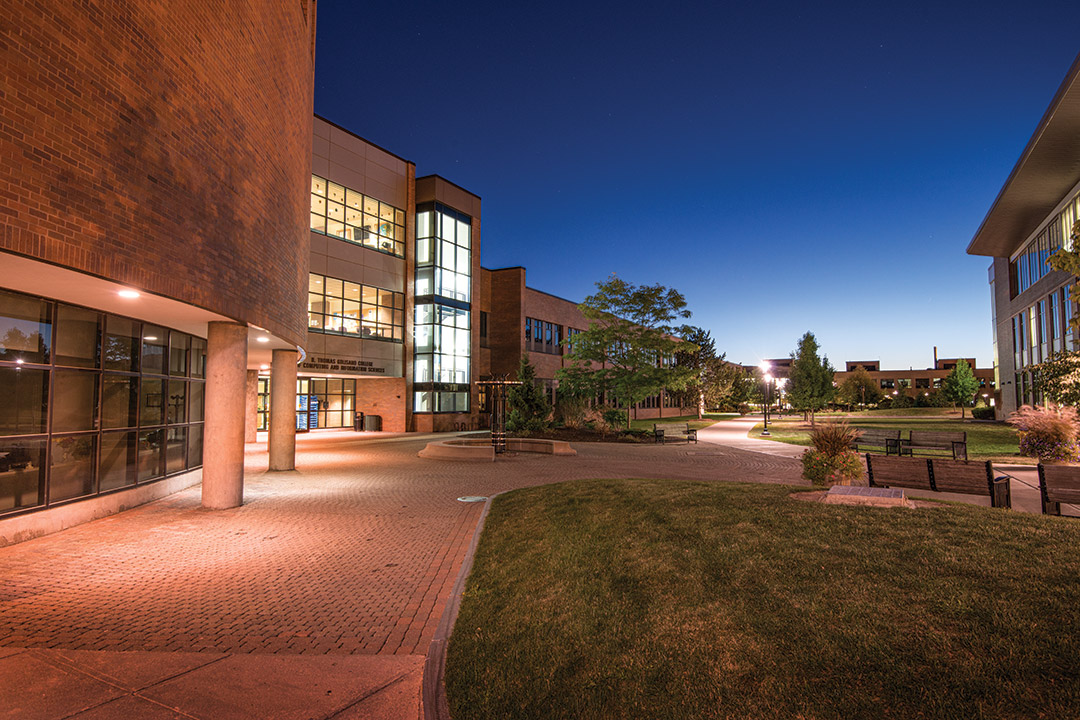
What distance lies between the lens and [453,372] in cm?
3791

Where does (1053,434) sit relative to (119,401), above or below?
below

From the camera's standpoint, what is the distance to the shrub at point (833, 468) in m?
9.89

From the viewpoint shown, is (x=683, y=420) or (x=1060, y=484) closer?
(x=1060, y=484)

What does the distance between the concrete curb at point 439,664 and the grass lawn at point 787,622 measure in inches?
4.0

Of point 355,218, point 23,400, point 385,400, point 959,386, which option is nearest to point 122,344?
point 23,400

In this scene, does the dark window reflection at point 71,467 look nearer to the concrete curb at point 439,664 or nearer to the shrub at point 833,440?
the concrete curb at point 439,664

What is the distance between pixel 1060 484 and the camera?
8125mm

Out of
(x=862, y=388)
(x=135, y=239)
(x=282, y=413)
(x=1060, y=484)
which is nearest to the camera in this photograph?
(x=135, y=239)

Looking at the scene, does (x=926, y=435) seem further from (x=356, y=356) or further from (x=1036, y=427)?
(x=356, y=356)

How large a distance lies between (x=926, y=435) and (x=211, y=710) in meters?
21.2

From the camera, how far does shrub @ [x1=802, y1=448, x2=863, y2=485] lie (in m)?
9.89

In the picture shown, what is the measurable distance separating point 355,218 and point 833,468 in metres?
29.7

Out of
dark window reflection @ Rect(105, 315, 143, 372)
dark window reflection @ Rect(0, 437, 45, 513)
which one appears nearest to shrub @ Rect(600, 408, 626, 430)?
dark window reflection @ Rect(105, 315, 143, 372)

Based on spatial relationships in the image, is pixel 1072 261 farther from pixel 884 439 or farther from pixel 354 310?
pixel 354 310
